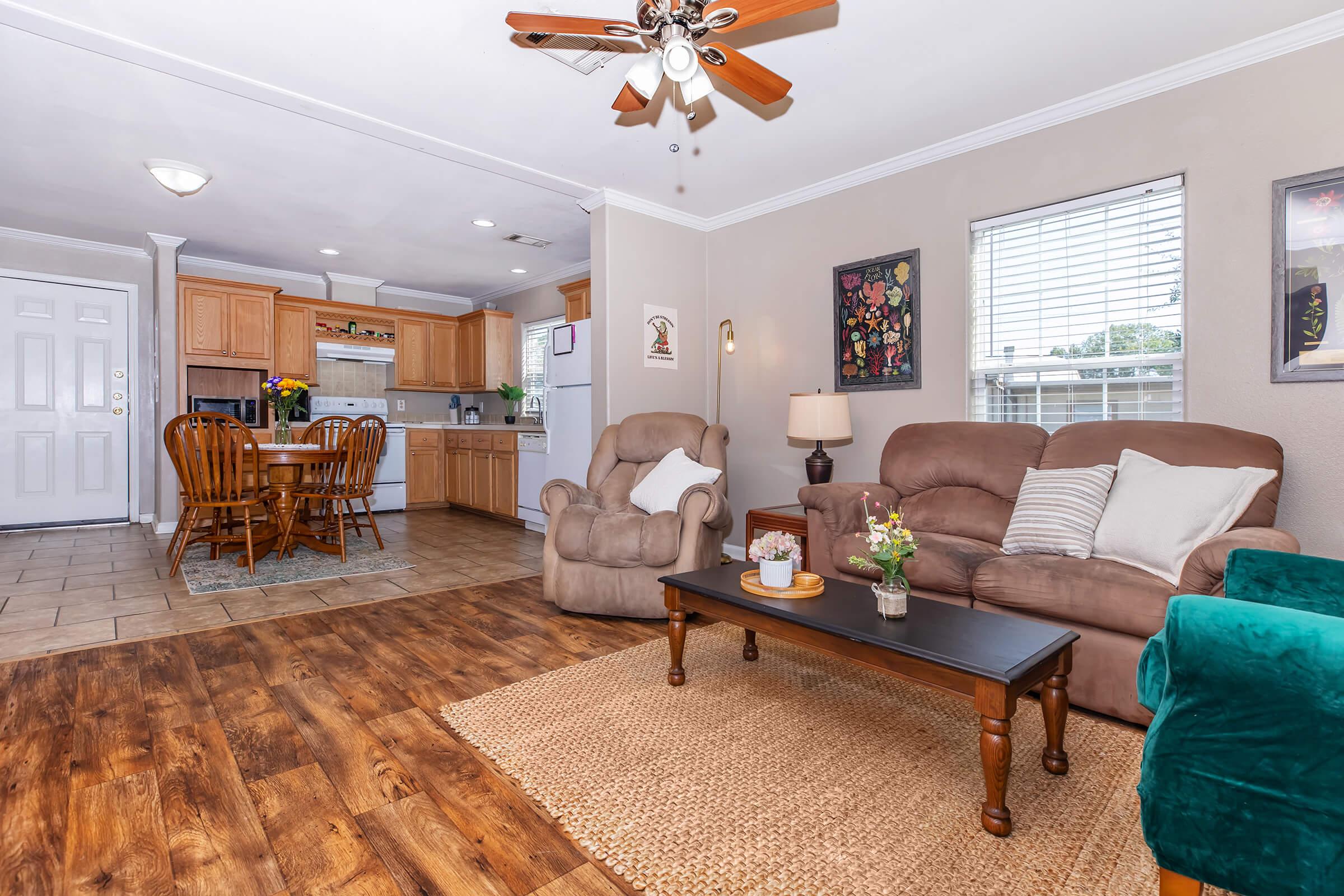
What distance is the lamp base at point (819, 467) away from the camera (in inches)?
147

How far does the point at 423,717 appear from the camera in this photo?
2154mm

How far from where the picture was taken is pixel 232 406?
19.9 ft

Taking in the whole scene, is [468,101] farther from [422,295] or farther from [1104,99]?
[422,295]

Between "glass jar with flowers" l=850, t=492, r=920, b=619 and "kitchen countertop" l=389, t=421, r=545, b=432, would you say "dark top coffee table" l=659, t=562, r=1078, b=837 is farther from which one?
"kitchen countertop" l=389, t=421, r=545, b=432

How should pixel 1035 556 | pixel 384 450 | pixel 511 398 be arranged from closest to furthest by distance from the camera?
pixel 1035 556
pixel 384 450
pixel 511 398

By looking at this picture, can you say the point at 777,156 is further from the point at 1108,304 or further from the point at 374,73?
the point at 374,73

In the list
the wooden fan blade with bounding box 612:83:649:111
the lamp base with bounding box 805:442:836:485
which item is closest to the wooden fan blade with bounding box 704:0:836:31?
the wooden fan blade with bounding box 612:83:649:111

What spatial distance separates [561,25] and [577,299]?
12.9ft

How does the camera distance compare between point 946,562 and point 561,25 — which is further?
point 946,562

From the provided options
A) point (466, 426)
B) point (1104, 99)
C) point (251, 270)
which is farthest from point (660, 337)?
point (251, 270)

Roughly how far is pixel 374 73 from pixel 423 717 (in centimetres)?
277

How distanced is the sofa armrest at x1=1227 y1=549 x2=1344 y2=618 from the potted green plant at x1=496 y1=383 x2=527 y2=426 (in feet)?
20.5

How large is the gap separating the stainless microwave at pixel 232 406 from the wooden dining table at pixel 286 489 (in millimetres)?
1779

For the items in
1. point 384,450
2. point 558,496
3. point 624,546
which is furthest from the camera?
point 384,450
